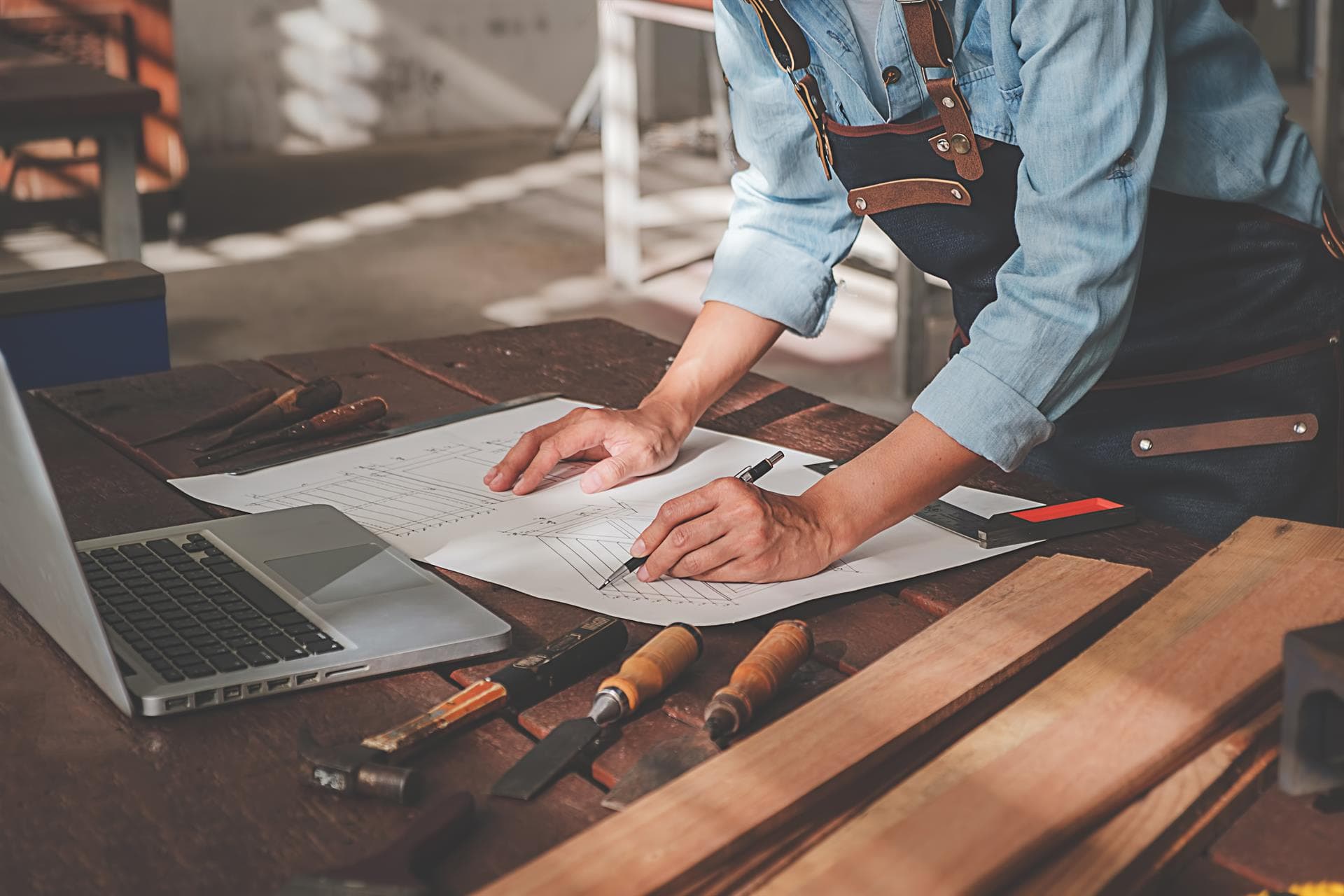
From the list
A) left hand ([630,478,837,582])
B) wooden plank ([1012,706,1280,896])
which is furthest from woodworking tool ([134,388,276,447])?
wooden plank ([1012,706,1280,896])

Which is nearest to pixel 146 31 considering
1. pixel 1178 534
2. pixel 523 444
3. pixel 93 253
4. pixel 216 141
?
pixel 93 253

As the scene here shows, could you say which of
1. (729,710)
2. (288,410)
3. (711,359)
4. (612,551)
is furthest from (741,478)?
(288,410)

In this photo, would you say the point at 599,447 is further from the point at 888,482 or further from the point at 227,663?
the point at 227,663

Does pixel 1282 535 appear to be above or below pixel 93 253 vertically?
above

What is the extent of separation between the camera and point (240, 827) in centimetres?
69

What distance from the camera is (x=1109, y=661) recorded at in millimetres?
751

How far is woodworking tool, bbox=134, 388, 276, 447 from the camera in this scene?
131 centimetres

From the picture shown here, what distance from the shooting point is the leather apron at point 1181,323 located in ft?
3.92

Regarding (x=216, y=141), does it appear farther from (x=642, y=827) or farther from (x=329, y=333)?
(x=642, y=827)

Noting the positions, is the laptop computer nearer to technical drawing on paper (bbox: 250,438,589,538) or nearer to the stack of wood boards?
technical drawing on paper (bbox: 250,438,589,538)

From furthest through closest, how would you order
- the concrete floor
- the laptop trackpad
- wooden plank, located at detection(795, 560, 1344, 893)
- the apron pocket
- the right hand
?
the concrete floor < the apron pocket < the right hand < the laptop trackpad < wooden plank, located at detection(795, 560, 1344, 893)

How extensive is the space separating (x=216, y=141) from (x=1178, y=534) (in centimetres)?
654

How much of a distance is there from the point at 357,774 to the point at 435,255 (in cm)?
458

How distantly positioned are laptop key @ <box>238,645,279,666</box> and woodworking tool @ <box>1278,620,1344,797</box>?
547 mm
